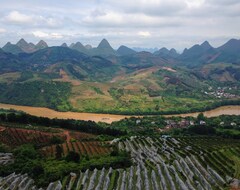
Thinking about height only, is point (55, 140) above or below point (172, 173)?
below

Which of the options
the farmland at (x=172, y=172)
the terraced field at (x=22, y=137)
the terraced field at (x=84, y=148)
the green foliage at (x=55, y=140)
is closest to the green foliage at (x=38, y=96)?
the terraced field at (x=22, y=137)

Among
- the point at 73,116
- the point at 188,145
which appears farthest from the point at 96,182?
the point at 73,116

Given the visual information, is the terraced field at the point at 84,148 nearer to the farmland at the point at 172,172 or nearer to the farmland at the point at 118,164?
the farmland at the point at 118,164

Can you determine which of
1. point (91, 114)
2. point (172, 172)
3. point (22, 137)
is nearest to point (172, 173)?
point (172, 172)

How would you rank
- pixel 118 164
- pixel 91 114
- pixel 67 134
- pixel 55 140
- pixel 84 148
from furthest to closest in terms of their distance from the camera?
pixel 91 114 < pixel 67 134 < pixel 55 140 < pixel 84 148 < pixel 118 164

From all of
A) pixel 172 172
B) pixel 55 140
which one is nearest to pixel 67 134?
pixel 55 140

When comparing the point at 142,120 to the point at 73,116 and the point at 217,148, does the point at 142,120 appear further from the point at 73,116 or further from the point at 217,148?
the point at 217,148

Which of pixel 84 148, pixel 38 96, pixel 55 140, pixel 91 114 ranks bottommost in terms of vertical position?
Answer: pixel 91 114

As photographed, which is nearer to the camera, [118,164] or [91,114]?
[118,164]

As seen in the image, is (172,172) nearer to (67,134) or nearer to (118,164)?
(118,164)

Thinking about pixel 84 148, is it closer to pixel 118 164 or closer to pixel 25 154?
pixel 25 154

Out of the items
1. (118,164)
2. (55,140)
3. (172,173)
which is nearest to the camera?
(172,173)
